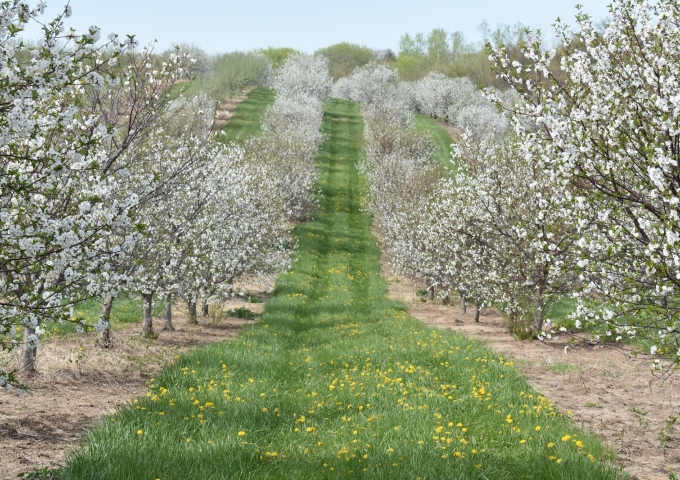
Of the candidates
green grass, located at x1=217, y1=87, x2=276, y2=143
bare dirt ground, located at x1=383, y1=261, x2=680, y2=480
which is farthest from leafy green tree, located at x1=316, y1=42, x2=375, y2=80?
bare dirt ground, located at x1=383, y1=261, x2=680, y2=480

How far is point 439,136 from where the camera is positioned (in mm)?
64500

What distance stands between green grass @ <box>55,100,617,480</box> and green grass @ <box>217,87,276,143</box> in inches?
1607

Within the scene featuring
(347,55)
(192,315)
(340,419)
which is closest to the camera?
(340,419)

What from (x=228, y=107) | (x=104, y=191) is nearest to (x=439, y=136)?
(x=228, y=107)

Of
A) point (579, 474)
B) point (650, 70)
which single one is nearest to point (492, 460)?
point (579, 474)

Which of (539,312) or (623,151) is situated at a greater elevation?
(623,151)

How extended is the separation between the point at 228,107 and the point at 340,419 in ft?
213

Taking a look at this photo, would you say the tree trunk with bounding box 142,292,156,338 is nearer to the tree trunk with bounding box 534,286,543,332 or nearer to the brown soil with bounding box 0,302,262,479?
the brown soil with bounding box 0,302,262,479

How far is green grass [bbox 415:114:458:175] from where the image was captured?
5528 cm

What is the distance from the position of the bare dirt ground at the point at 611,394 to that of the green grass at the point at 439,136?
39336mm

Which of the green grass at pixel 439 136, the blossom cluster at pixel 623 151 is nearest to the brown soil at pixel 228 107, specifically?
the green grass at pixel 439 136

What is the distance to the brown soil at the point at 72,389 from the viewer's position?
720 centimetres

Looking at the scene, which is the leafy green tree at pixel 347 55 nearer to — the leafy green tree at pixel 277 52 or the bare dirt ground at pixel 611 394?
the leafy green tree at pixel 277 52

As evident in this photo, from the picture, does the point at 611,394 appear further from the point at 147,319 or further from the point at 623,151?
the point at 147,319
